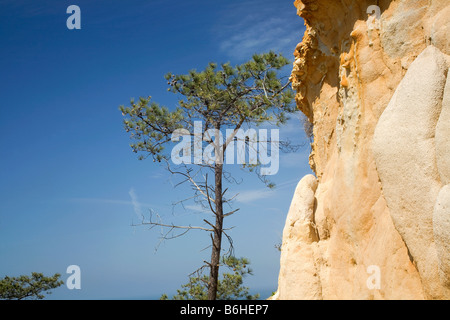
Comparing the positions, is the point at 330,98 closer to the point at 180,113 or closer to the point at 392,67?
the point at 392,67

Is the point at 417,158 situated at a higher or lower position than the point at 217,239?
higher

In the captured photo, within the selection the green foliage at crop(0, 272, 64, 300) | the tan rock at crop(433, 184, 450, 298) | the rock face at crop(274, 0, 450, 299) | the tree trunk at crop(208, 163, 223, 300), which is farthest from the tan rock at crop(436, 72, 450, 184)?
the green foliage at crop(0, 272, 64, 300)

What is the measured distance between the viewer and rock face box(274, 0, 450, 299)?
3.77 m

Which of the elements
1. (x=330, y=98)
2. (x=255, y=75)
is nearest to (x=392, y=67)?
(x=330, y=98)

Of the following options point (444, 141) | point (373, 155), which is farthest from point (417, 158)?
point (373, 155)

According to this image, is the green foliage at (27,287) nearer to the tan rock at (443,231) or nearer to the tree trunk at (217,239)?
the tree trunk at (217,239)

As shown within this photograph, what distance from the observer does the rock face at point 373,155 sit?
3770 mm

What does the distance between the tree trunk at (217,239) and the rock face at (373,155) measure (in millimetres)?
4900

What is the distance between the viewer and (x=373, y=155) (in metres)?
4.41

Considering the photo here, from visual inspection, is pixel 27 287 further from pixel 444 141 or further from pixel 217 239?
pixel 444 141

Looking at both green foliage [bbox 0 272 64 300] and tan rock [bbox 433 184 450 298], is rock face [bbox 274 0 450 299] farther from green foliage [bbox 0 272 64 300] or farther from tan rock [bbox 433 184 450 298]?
green foliage [bbox 0 272 64 300]

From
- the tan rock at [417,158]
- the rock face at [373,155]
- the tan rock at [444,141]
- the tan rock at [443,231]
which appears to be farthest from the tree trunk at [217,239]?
the tan rock at [444,141]

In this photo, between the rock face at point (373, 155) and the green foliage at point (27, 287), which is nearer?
the rock face at point (373, 155)

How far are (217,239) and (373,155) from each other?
24.7 feet
